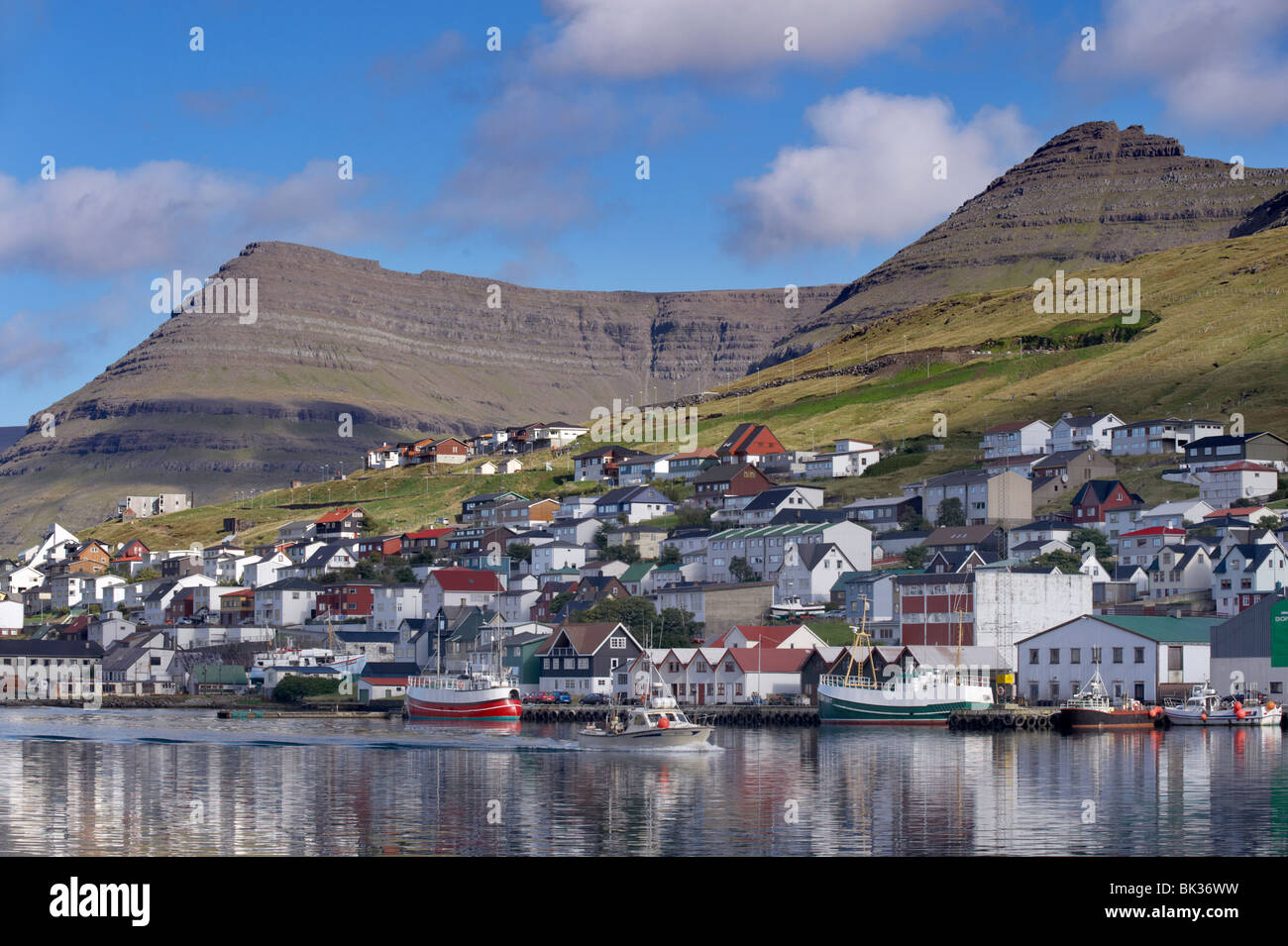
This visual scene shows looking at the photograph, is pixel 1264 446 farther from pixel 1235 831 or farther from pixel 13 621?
pixel 13 621

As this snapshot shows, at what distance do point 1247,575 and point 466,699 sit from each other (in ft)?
159

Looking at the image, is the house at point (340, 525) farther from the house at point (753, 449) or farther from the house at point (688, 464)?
the house at point (753, 449)

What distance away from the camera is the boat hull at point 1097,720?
242 feet

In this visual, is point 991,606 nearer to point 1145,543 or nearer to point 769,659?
point 769,659

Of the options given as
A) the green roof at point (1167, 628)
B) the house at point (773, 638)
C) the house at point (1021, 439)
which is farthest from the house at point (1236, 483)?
the house at point (773, 638)

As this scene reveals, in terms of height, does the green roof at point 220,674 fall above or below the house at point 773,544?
below

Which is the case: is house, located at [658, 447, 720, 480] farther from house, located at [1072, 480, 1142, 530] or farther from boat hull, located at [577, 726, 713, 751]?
boat hull, located at [577, 726, 713, 751]

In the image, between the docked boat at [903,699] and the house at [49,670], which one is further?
the house at [49,670]

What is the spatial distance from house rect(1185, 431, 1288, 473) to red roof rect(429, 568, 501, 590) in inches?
2408

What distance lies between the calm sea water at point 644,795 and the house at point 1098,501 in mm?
51419

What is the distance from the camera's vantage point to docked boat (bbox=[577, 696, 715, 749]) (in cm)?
6300

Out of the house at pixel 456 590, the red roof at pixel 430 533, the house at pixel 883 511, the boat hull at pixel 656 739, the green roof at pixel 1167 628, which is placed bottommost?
the boat hull at pixel 656 739

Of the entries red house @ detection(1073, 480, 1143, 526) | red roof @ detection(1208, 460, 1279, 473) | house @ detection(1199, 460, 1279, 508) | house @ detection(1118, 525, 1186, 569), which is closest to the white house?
red house @ detection(1073, 480, 1143, 526)
